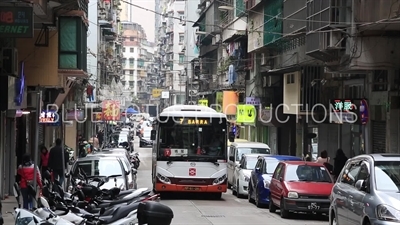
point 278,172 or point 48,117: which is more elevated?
point 48,117

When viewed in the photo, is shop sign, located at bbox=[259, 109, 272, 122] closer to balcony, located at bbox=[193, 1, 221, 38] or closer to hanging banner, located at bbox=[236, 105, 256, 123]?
Result: hanging banner, located at bbox=[236, 105, 256, 123]

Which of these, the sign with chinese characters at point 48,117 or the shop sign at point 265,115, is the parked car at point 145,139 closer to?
the shop sign at point 265,115

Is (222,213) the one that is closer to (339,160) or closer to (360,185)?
(339,160)

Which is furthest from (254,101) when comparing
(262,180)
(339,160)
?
(262,180)

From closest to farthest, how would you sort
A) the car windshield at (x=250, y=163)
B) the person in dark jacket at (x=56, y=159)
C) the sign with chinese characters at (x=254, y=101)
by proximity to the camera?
the person in dark jacket at (x=56, y=159) < the car windshield at (x=250, y=163) < the sign with chinese characters at (x=254, y=101)

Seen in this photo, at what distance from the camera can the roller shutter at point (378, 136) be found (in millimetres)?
25436

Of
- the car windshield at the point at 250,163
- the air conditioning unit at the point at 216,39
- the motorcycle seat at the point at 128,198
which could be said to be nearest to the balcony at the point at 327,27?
the car windshield at the point at 250,163

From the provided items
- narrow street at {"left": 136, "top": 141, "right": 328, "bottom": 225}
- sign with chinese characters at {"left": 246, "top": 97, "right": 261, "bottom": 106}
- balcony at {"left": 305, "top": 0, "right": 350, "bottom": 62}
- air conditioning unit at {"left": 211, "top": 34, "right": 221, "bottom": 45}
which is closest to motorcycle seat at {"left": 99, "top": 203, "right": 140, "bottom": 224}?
narrow street at {"left": 136, "top": 141, "right": 328, "bottom": 225}

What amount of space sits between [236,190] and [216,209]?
Result: 20.8 ft

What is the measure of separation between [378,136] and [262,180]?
5240mm

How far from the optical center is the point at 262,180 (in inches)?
913

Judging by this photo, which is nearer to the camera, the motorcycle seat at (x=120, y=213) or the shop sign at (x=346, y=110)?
the motorcycle seat at (x=120, y=213)

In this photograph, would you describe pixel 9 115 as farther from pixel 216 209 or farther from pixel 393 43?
pixel 393 43

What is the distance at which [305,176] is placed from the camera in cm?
2059
